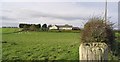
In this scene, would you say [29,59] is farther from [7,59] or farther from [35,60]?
[7,59]

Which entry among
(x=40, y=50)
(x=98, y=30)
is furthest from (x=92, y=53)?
(x=40, y=50)

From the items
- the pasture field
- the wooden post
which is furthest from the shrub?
the wooden post

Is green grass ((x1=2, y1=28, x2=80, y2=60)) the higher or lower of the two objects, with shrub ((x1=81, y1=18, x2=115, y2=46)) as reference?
lower

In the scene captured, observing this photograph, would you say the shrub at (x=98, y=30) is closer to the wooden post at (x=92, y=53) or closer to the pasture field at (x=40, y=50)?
the pasture field at (x=40, y=50)

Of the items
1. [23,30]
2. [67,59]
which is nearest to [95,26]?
[67,59]

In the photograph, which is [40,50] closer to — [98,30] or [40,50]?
[40,50]

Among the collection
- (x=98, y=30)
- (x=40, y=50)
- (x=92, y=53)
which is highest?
(x=98, y=30)

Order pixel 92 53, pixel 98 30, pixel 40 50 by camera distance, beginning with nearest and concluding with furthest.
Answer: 1. pixel 92 53
2. pixel 98 30
3. pixel 40 50

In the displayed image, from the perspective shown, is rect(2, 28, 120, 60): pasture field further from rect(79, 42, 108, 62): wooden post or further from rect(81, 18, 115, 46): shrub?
rect(79, 42, 108, 62): wooden post

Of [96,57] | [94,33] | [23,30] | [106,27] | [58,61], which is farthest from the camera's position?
[23,30]

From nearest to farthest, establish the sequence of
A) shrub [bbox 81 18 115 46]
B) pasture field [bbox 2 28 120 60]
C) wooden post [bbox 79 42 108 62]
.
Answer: wooden post [bbox 79 42 108 62], pasture field [bbox 2 28 120 60], shrub [bbox 81 18 115 46]

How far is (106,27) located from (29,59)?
14.5 ft

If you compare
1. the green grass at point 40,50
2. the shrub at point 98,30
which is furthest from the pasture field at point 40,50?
the shrub at point 98,30

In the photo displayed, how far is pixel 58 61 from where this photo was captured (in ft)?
31.8
